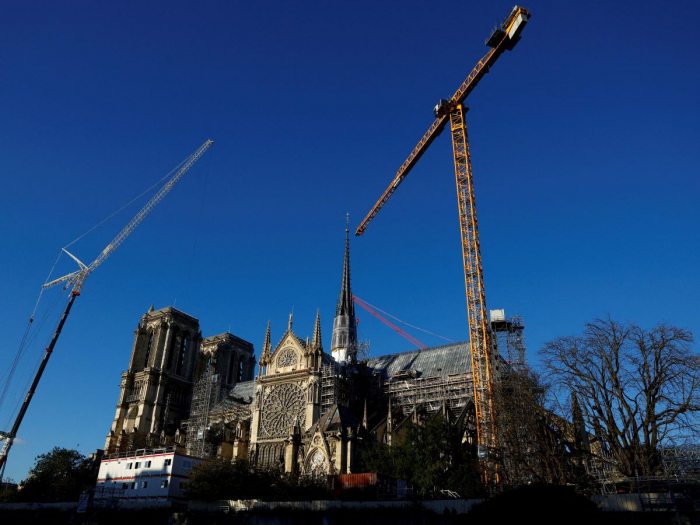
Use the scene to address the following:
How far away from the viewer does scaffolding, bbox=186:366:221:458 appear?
263 ft

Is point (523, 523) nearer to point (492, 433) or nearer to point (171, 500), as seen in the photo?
point (492, 433)

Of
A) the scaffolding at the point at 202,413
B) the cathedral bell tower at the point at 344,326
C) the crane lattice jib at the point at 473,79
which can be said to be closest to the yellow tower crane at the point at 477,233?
the crane lattice jib at the point at 473,79

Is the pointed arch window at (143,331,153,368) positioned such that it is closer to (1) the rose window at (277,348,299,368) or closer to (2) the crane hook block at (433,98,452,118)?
(1) the rose window at (277,348,299,368)

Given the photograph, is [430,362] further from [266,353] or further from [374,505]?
[374,505]

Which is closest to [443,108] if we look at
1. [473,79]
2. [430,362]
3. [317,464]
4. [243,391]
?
[473,79]

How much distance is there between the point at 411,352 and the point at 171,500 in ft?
124

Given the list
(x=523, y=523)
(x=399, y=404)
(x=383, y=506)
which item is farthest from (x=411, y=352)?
(x=523, y=523)

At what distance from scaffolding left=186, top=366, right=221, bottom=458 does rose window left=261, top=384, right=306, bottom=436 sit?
13423mm

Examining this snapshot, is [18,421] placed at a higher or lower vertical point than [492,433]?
higher

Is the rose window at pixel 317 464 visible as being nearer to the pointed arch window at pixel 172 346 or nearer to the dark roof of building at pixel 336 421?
the dark roof of building at pixel 336 421

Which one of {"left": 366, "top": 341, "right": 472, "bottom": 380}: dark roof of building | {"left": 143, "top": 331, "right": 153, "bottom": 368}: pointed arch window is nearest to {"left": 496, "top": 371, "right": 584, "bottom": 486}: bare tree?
{"left": 366, "top": 341, "right": 472, "bottom": 380}: dark roof of building

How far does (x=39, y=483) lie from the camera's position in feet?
197

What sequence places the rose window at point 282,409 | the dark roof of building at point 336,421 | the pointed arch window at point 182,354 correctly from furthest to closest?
the pointed arch window at point 182,354, the rose window at point 282,409, the dark roof of building at point 336,421

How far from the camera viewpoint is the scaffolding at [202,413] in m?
80.3
